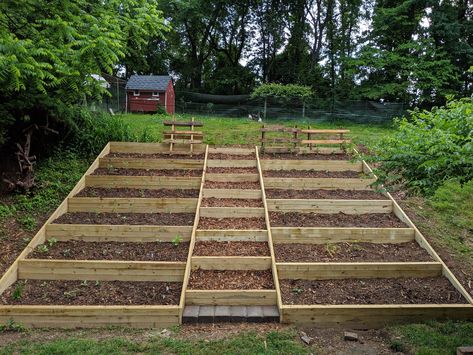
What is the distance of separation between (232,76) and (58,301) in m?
24.3

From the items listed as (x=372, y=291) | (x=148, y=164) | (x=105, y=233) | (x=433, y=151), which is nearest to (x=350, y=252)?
(x=372, y=291)

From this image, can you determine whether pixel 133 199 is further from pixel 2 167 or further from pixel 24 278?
pixel 2 167

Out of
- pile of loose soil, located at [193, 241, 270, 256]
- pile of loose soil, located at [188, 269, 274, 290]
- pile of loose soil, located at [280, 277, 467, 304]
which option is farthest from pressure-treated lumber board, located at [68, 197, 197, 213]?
pile of loose soil, located at [280, 277, 467, 304]

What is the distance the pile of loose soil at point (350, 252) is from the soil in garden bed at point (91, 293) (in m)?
1.77

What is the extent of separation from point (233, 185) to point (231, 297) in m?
3.84

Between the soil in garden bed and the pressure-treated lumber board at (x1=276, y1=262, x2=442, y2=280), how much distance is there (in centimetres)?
155

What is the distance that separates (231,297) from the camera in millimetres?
4527

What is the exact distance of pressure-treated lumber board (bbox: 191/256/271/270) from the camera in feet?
17.3

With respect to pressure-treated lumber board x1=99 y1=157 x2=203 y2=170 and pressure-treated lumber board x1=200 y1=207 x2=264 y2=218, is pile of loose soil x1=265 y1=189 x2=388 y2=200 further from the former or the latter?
pressure-treated lumber board x1=99 y1=157 x2=203 y2=170

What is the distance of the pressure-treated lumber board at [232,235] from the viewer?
597cm

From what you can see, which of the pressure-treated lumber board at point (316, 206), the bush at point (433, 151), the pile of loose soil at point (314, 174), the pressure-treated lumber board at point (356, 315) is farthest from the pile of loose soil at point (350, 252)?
the pile of loose soil at point (314, 174)

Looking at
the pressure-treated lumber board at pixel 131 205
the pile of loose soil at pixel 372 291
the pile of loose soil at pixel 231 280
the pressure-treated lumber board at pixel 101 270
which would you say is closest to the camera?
the pile of loose soil at pixel 372 291

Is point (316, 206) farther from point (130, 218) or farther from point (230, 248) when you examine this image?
point (130, 218)

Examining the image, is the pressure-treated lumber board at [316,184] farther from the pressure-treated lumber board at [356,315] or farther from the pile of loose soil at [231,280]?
the pressure-treated lumber board at [356,315]
